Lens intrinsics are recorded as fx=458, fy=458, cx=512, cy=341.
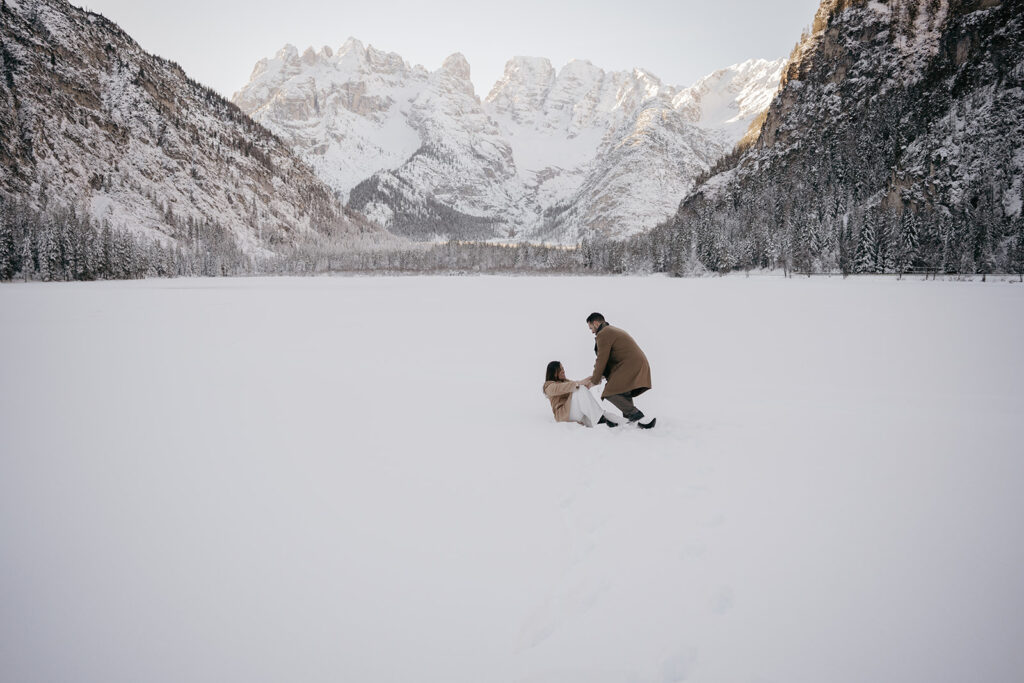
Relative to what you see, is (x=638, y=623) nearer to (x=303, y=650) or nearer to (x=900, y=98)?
(x=303, y=650)

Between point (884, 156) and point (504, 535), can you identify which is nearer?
point (504, 535)

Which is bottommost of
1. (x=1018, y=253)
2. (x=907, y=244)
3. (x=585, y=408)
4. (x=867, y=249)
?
(x=585, y=408)

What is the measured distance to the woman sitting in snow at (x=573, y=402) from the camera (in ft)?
26.2

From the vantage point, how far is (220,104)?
19762cm

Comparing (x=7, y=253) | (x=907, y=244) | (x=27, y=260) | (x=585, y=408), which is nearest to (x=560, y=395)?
(x=585, y=408)

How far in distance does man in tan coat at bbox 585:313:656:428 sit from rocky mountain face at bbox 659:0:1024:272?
7923 centimetres

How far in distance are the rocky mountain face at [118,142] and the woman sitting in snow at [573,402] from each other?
148504mm

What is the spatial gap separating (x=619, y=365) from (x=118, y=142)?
627ft

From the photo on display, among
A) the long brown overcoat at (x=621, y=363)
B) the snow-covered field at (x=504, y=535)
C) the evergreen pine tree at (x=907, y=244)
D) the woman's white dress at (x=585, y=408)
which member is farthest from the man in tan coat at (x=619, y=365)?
the evergreen pine tree at (x=907, y=244)

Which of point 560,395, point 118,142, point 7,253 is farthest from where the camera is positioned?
point 118,142

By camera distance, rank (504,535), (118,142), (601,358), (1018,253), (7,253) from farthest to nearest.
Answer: (118,142) < (7,253) < (1018,253) < (601,358) < (504,535)

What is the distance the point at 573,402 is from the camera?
8.09 metres

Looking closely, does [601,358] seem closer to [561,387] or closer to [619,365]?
[619,365]

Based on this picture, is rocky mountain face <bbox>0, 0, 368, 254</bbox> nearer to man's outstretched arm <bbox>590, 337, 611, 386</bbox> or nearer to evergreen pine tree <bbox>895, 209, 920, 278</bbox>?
man's outstretched arm <bbox>590, 337, 611, 386</bbox>
